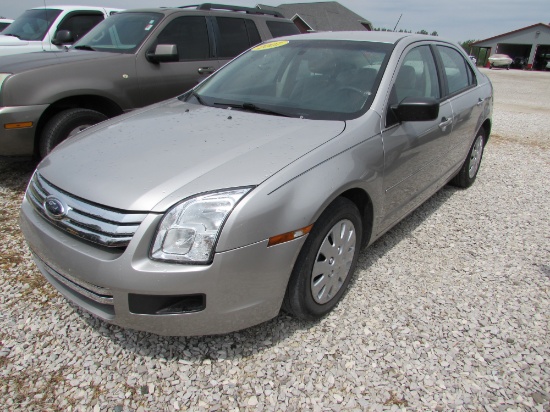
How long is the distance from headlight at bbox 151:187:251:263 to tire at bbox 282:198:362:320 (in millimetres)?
532

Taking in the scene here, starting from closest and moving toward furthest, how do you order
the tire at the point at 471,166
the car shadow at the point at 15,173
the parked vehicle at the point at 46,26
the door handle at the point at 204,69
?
the car shadow at the point at 15,173 < the tire at the point at 471,166 < the door handle at the point at 204,69 < the parked vehicle at the point at 46,26

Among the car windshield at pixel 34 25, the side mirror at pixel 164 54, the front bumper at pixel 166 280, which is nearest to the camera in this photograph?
the front bumper at pixel 166 280

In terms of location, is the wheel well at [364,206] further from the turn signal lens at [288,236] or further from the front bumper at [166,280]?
the front bumper at [166,280]

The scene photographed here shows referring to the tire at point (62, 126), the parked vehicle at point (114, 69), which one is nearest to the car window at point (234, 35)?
the parked vehicle at point (114, 69)

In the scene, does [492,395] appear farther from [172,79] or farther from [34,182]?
[172,79]

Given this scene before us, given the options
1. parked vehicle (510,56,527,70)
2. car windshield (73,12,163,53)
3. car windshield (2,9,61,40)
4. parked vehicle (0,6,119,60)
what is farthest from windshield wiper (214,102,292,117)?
parked vehicle (510,56,527,70)

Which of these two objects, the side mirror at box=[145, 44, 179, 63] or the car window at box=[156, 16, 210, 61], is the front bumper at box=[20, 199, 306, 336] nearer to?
the side mirror at box=[145, 44, 179, 63]

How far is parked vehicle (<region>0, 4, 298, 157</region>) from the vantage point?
152 inches

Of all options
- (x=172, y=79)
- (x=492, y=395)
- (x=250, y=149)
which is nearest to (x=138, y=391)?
(x=250, y=149)

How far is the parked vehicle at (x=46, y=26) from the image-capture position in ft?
22.2

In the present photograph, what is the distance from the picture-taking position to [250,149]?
219 cm

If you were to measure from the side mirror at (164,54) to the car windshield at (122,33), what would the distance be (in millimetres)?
212

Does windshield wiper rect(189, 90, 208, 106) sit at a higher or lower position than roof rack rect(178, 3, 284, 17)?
lower

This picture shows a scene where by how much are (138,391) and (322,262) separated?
3.69ft
